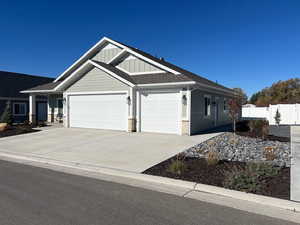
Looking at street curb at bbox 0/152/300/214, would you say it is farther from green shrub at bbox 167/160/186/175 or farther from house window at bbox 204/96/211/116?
house window at bbox 204/96/211/116

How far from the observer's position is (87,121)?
15.4m

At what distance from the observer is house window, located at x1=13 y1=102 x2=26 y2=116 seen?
23.4m

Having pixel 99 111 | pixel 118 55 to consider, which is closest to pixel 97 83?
pixel 99 111

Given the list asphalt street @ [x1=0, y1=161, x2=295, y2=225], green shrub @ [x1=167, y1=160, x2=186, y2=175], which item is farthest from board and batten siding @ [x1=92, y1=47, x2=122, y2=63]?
asphalt street @ [x1=0, y1=161, x2=295, y2=225]

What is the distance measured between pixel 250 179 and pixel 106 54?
15.3 m

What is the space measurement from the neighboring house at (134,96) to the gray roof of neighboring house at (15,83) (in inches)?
368

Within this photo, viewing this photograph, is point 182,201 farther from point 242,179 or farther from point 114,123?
point 114,123

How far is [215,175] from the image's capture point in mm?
5449

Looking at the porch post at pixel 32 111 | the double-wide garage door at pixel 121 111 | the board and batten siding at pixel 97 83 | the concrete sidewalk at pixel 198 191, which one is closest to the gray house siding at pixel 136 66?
the board and batten siding at pixel 97 83

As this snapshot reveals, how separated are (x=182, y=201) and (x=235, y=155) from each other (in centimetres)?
417

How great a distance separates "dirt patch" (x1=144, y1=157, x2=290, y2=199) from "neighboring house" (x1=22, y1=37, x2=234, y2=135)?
612cm

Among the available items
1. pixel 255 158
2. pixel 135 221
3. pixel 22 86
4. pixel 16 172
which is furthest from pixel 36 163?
pixel 22 86

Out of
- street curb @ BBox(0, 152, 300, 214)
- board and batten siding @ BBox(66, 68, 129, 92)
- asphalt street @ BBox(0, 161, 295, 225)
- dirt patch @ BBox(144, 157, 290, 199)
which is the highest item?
board and batten siding @ BBox(66, 68, 129, 92)

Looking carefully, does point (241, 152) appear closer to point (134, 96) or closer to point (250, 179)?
point (250, 179)
